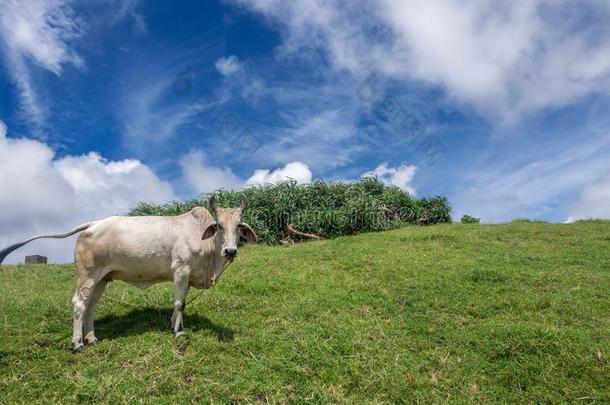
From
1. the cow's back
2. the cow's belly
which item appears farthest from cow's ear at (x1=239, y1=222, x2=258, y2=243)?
the cow's belly

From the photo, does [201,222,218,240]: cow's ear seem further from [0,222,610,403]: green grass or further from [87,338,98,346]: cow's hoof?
[87,338,98,346]: cow's hoof

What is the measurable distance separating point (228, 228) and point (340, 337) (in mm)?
2483

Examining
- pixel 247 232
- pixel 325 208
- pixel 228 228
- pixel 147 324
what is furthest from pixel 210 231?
pixel 325 208

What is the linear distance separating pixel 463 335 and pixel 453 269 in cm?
348

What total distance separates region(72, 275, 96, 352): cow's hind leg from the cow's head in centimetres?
196

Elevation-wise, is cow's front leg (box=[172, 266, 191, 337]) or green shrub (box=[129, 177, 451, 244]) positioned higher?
green shrub (box=[129, 177, 451, 244])

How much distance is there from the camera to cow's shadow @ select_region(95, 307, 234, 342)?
324 inches

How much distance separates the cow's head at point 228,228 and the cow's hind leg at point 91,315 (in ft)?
6.54

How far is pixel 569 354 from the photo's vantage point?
723 cm

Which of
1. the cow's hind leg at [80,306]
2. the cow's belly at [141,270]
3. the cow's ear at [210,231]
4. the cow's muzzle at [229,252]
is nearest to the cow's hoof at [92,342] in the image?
the cow's hind leg at [80,306]

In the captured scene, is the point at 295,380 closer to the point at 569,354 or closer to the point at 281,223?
the point at 569,354

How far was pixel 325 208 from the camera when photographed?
20562 mm

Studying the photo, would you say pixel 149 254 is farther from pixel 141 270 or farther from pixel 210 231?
pixel 210 231

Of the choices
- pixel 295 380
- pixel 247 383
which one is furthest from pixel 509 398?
pixel 247 383
